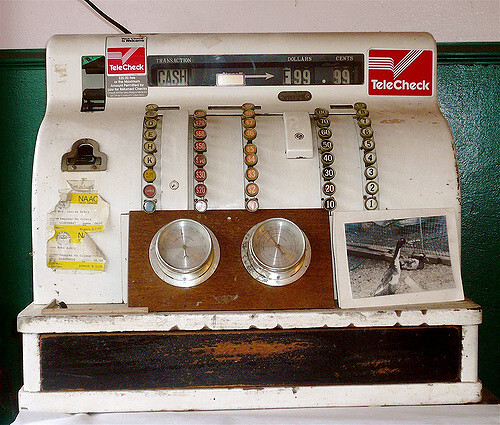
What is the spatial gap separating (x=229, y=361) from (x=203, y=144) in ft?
1.81

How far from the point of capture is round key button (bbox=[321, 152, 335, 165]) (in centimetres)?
135

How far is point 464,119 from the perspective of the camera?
2.01m

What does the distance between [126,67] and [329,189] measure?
677 mm

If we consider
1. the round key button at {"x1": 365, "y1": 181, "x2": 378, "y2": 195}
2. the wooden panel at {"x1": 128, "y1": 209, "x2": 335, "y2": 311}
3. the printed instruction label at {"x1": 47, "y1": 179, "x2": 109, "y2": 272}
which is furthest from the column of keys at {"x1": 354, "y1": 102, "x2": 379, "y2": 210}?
the printed instruction label at {"x1": 47, "y1": 179, "x2": 109, "y2": 272}

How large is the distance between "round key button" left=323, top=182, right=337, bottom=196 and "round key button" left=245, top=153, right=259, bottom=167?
0.19 m

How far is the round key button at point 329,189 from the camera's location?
1.33m

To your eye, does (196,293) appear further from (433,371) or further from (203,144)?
(433,371)

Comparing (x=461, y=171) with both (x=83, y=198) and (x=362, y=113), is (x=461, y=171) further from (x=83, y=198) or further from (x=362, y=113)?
(x=83, y=198)

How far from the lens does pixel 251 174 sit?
51.9 inches

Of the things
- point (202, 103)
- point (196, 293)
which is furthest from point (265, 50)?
point (196, 293)

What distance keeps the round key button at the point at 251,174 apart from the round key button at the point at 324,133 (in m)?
0.21

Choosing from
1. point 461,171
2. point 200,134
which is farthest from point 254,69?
point 461,171

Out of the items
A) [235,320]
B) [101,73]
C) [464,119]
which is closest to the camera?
[235,320]

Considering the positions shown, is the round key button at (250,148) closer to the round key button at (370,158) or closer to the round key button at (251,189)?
the round key button at (251,189)
